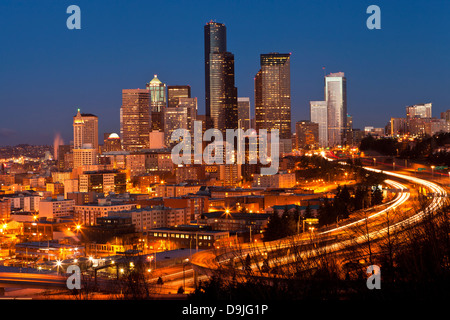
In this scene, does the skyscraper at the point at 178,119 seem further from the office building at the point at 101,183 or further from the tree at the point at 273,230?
the tree at the point at 273,230

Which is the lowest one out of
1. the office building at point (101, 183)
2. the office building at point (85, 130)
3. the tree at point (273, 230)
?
the office building at point (101, 183)

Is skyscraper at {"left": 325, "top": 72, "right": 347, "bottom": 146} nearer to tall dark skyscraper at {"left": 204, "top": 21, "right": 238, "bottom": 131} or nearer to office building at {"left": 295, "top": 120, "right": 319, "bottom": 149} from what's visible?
office building at {"left": 295, "top": 120, "right": 319, "bottom": 149}

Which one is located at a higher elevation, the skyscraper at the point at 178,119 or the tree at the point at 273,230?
the skyscraper at the point at 178,119

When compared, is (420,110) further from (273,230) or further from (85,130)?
(273,230)

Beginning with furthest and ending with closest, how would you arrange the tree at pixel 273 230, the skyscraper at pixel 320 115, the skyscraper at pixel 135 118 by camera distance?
the skyscraper at pixel 320 115
the skyscraper at pixel 135 118
the tree at pixel 273 230

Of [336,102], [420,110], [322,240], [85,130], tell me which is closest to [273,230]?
[322,240]

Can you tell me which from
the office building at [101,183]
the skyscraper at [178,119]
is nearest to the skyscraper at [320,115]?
the skyscraper at [178,119]
